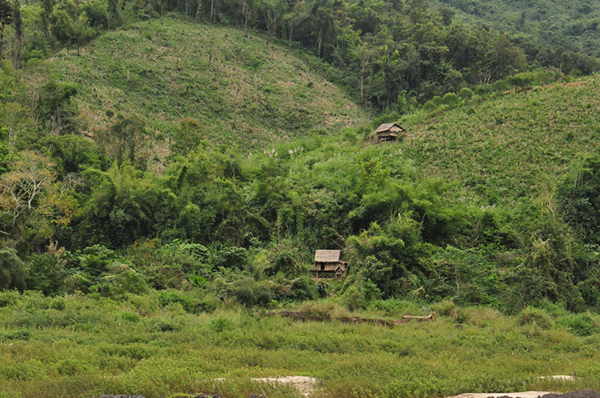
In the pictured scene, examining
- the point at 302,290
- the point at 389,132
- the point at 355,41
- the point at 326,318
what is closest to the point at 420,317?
the point at 326,318

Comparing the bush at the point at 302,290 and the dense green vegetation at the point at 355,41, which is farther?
the dense green vegetation at the point at 355,41

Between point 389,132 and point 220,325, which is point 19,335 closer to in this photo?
point 220,325

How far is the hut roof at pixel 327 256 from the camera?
24938 millimetres

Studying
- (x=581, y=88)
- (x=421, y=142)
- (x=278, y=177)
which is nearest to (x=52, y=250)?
(x=278, y=177)

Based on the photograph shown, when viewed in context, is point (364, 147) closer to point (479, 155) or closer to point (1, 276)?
point (479, 155)

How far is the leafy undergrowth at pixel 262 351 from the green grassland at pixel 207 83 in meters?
27.2

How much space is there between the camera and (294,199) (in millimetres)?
28047

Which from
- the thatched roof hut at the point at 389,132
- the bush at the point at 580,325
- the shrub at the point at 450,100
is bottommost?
the bush at the point at 580,325

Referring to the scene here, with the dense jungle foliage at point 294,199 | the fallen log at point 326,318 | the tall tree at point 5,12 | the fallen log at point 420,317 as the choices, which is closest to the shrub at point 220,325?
the fallen log at point 326,318

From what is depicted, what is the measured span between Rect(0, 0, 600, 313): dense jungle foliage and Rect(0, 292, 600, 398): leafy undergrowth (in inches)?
115

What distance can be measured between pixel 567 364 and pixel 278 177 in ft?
62.5

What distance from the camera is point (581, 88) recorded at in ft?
140

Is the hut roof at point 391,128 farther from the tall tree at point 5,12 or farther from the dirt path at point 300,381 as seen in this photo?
the dirt path at point 300,381

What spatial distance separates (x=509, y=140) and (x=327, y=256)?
18.6 meters
